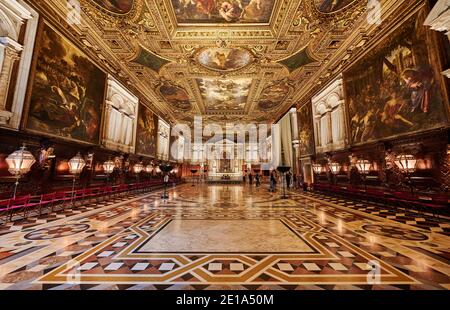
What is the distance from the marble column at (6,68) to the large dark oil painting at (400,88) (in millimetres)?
12398

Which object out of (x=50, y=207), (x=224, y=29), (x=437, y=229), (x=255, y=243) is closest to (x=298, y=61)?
(x=224, y=29)

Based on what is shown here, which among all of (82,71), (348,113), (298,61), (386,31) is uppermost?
(298,61)

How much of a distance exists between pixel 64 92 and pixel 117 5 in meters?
3.95

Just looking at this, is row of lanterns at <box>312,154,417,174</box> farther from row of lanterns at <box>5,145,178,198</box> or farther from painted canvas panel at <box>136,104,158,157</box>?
painted canvas panel at <box>136,104,158,157</box>

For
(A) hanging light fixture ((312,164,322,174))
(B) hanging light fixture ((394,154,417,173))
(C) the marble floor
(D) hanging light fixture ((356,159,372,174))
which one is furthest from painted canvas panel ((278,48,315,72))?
(C) the marble floor

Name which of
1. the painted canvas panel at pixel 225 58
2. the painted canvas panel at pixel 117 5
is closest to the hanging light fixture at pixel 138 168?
the painted canvas panel at pixel 225 58

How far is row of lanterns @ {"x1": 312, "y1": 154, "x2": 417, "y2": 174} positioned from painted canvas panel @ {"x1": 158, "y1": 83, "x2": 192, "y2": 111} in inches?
452

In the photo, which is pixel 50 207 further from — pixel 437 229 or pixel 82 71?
pixel 437 229

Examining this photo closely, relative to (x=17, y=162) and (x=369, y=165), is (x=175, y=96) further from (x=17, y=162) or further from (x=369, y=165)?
(x=369, y=165)

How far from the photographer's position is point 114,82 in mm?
10352

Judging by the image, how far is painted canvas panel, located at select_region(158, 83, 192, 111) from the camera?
13.0m
